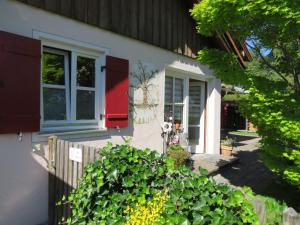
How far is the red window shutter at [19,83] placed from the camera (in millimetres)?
3850

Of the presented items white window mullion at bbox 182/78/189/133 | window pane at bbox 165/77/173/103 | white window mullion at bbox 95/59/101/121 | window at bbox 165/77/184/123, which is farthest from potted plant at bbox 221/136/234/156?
white window mullion at bbox 95/59/101/121

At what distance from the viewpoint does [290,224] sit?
83.6 inches

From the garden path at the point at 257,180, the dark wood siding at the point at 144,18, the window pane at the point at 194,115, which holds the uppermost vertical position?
the dark wood siding at the point at 144,18

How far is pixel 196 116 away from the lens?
9477 millimetres

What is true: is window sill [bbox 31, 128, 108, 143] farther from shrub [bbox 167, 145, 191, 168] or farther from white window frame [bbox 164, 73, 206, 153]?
white window frame [bbox 164, 73, 206, 153]

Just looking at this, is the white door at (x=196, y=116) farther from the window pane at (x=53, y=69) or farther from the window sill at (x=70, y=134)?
the window pane at (x=53, y=69)

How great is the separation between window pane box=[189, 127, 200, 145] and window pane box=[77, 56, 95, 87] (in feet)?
15.1

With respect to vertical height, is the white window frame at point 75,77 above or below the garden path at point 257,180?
above

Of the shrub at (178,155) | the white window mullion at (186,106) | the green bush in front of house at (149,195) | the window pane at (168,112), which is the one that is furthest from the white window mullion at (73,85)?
the white window mullion at (186,106)

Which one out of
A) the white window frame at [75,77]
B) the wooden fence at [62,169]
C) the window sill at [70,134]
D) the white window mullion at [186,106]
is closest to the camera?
the wooden fence at [62,169]

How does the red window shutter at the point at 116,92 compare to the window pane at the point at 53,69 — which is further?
the red window shutter at the point at 116,92

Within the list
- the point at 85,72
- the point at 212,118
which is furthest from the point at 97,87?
the point at 212,118

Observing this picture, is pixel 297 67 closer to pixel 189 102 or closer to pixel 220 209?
pixel 189 102

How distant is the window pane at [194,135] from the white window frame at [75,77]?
4380mm
